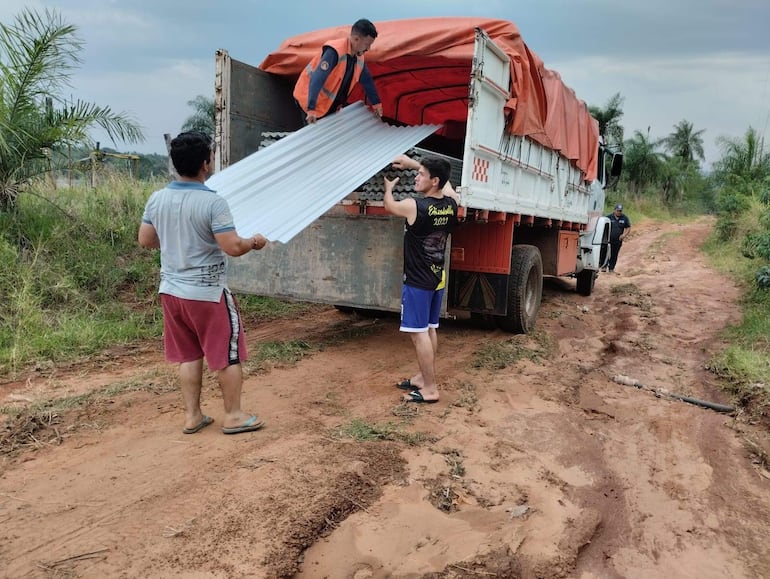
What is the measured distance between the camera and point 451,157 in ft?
18.9

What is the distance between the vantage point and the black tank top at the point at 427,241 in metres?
3.93

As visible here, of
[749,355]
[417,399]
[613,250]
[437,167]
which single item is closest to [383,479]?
[417,399]

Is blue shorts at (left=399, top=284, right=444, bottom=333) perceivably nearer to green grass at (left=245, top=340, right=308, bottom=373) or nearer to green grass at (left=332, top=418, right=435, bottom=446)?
green grass at (left=332, top=418, right=435, bottom=446)

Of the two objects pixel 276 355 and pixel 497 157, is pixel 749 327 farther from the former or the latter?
pixel 276 355

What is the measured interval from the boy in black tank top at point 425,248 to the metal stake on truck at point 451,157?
1.48ft

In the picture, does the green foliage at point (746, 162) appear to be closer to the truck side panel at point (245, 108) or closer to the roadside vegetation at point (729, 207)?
the roadside vegetation at point (729, 207)

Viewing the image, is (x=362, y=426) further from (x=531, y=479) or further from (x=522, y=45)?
(x=522, y=45)

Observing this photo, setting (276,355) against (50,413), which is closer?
(50,413)

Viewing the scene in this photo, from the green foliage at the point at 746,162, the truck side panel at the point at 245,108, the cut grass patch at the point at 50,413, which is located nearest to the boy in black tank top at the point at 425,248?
the cut grass patch at the point at 50,413

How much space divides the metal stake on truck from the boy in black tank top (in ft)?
1.48

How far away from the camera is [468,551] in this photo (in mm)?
2451

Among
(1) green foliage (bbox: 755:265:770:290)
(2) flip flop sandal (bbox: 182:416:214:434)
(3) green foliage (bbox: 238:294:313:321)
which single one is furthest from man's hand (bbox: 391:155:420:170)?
(1) green foliage (bbox: 755:265:770:290)

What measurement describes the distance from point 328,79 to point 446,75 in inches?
73.5

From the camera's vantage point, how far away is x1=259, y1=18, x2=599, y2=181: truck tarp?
5.10m
